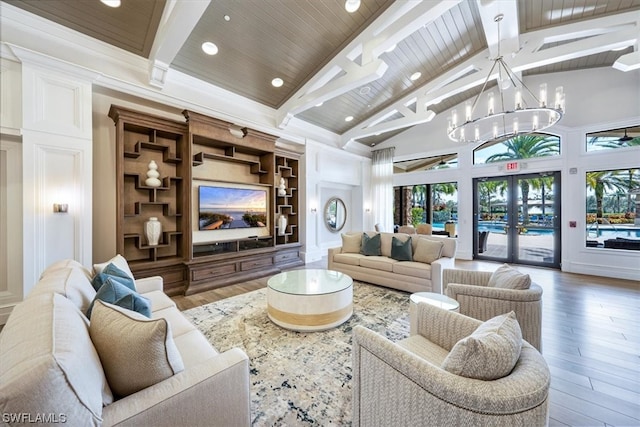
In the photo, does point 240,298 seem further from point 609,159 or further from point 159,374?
point 609,159

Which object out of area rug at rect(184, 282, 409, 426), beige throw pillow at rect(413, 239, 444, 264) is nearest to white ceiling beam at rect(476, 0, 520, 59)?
beige throw pillow at rect(413, 239, 444, 264)

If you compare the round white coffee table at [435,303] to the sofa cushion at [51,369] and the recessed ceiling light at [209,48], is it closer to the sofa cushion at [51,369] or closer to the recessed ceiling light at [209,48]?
the sofa cushion at [51,369]

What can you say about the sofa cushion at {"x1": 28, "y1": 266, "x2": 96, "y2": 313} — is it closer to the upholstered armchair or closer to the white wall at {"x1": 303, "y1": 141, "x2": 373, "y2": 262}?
the upholstered armchair

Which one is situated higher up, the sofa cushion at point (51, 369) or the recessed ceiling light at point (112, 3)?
the recessed ceiling light at point (112, 3)

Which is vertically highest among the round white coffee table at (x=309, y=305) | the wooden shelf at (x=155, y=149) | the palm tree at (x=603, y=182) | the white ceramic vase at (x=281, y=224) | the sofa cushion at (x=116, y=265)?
the wooden shelf at (x=155, y=149)

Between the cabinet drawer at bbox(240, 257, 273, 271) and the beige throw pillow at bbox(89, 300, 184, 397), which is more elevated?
the beige throw pillow at bbox(89, 300, 184, 397)

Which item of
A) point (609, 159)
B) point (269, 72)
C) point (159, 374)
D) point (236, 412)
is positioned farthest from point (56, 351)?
point (609, 159)

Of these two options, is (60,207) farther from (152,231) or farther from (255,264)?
(255,264)

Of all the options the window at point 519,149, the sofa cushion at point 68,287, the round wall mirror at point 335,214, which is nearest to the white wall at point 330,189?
the round wall mirror at point 335,214

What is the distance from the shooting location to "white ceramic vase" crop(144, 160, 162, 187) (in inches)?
Result: 141

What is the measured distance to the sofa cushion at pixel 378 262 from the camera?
3904 millimetres

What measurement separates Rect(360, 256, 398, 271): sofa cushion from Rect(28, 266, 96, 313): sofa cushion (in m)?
A: 3.47

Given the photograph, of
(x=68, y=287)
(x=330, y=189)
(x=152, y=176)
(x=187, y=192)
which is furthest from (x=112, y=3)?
(x=330, y=189)

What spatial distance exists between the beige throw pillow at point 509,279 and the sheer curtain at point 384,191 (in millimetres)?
5313
